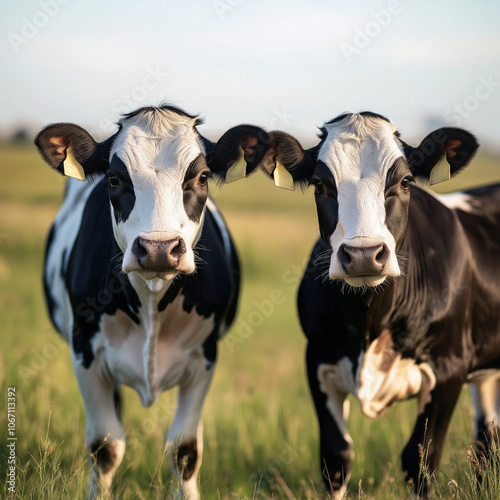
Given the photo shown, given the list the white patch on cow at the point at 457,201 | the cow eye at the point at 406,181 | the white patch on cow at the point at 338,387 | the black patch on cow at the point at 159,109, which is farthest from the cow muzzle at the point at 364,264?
the white patch on cow at the point at 457,201

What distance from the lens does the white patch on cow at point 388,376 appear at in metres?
5.14

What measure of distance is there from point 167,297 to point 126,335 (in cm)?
48

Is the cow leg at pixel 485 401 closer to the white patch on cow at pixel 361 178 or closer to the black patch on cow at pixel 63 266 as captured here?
the white patch on cow at pixel 361 178

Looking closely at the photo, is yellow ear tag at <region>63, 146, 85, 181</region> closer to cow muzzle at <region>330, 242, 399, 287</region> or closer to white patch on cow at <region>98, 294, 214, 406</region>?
white patch on cow at <region>98, 294, 214, 406</region>

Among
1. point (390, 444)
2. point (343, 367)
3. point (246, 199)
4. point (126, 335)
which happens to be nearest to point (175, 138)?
point (126, 335)

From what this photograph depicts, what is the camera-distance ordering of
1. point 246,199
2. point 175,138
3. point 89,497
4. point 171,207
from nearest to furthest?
point 171,207 → point 175,138 → point 89,497 → point 246,199

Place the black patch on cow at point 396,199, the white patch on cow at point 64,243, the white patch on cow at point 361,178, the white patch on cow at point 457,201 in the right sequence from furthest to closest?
the white patch on cow at point 64,243, the white patch on cow at point 457,201, the black patch on cow at point 396,199, the white patch on cow at point 361,178

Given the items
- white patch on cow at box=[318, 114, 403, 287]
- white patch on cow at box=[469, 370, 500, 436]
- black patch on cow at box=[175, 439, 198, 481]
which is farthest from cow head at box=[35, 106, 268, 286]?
white patch on cow at box=[469, 370, 500, 436]

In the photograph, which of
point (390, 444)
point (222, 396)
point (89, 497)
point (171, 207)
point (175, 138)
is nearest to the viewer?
point (171, 207)

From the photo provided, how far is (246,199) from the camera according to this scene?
38.1 m

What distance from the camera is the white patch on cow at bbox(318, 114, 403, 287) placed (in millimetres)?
4418

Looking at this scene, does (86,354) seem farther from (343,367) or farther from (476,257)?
(476,257)

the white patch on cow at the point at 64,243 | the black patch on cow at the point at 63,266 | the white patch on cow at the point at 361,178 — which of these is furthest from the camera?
the white patch on cow at the point at 64,243

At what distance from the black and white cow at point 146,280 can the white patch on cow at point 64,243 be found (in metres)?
0.56
